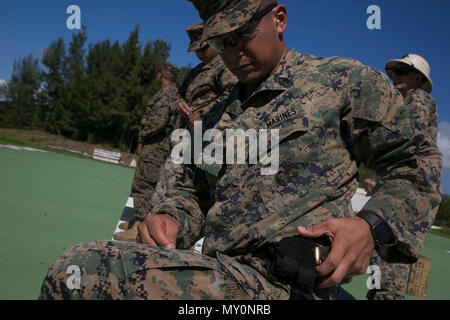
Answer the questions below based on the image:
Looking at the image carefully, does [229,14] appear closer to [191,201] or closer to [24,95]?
[191,201]

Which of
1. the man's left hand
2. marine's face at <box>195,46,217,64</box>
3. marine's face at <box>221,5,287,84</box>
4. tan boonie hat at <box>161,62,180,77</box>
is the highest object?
tan boonie hat at <box>161,62,180,77</box>

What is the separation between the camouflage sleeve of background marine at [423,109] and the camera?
131 inches

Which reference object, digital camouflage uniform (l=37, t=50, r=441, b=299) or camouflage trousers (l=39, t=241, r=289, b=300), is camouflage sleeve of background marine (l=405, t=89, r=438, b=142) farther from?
camouflage trousers (l=39, t=241, r=289, b=300)

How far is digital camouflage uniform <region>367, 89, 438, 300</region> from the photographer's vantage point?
123 inches

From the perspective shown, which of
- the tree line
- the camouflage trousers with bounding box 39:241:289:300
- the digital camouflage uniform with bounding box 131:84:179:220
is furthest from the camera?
the tree line

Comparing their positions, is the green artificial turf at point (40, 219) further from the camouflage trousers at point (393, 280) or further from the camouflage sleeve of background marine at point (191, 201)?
the camouflage trousers at point (393, 280)

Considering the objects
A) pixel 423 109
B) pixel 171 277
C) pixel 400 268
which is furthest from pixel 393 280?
pixel 171 277

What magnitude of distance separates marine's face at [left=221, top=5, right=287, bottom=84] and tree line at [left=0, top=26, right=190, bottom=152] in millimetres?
27335

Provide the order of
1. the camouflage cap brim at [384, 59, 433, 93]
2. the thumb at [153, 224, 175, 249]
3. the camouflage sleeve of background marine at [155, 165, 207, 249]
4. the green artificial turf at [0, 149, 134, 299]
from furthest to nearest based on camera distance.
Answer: the camouflage cap brim at [384, 59, 433, 93] → the green artificial turf at [0, 149, 134, 299] → the camouflage sleeve of background marine at [155, 165, 207, 249] → the thumb at [153, 224, 175, 249]

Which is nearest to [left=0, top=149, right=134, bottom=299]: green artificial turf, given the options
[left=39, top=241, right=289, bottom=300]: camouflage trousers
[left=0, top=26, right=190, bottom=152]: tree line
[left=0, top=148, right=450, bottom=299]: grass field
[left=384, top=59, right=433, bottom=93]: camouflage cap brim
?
[left=0, top=148, right=450, bottom=299]: grass field

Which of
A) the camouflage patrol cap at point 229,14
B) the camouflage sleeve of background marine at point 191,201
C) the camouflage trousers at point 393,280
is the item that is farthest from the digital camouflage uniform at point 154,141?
the camouflage patrol cap at point 229,14

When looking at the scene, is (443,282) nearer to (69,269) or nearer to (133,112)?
(69,269)

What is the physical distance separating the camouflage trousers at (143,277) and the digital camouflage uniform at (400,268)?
256 cm
